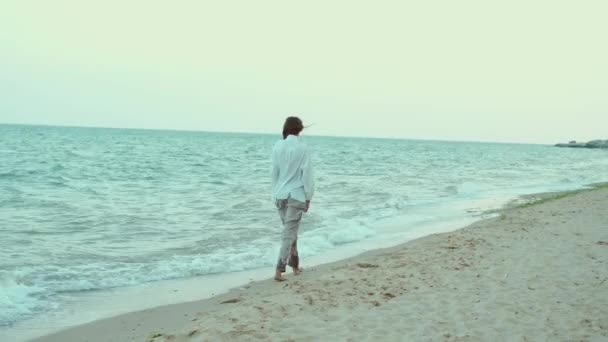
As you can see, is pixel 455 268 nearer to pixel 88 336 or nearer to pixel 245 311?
pixel 245 311

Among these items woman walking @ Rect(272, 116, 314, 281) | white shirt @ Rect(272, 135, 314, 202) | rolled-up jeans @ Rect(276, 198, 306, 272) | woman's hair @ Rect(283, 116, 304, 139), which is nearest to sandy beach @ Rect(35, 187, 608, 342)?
rolled-up jeans @ Rect(276, 198, 306, 272)

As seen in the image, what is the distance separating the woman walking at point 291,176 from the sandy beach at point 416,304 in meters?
0.75

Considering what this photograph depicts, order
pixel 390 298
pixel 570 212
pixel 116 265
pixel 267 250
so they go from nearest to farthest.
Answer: pixel 390 298, pixel 116 265, pixel 267 250, pixel 570 212

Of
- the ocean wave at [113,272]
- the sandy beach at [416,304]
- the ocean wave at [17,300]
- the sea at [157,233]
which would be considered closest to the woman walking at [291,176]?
the sandy beach at [416,304]

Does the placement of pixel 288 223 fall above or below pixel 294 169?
below

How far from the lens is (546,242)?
7.89m

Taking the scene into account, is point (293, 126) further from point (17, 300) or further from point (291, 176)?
point (17, 300)

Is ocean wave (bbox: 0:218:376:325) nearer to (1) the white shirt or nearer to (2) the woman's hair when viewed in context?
(1) the white shirt

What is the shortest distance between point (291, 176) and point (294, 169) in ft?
0.28

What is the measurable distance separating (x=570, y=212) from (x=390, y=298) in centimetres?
811

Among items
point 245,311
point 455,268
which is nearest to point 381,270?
point 455,268

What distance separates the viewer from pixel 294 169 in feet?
19.9

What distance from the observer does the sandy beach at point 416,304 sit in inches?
163

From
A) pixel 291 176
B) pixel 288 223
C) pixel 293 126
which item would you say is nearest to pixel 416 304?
pixel 288 223
